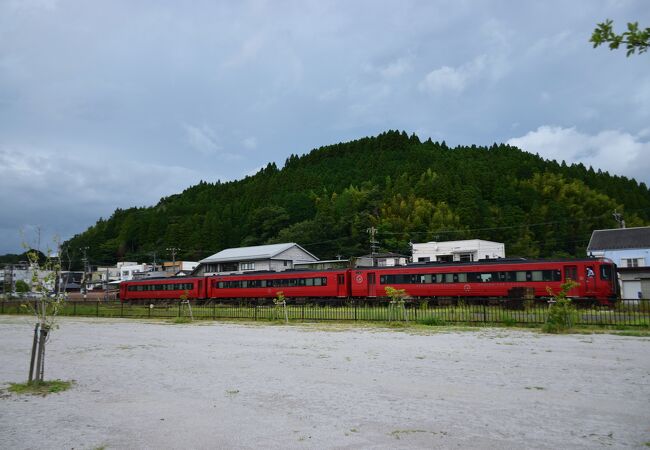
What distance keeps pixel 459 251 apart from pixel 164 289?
117 feet

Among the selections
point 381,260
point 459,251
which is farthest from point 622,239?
point 381,260

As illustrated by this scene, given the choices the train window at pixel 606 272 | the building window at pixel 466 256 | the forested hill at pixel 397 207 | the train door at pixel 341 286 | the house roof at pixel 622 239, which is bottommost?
the train door at pixel 341 286

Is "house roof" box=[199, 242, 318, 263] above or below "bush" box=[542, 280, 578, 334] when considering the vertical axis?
above

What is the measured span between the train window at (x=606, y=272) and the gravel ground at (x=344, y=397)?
13237 millimetres

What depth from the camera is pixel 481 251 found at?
192 feet

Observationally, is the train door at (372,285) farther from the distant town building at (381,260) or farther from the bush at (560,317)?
the distant town building at (381,260)

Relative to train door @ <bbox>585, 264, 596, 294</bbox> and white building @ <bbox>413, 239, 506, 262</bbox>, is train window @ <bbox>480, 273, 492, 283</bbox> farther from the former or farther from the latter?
white building @ <bbox>413, 239, 506, 262</bbox>

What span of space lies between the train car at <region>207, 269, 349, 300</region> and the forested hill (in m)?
35.2

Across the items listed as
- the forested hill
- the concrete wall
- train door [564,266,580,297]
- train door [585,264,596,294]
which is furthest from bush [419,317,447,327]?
the forested hill

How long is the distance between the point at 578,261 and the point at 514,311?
6.92m

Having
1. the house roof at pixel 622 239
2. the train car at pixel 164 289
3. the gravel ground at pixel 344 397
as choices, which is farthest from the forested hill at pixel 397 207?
→ the gravel ground at pixel 344 397

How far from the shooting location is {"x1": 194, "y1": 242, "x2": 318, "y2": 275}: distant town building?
58.3m

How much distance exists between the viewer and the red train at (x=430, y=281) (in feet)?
82.0

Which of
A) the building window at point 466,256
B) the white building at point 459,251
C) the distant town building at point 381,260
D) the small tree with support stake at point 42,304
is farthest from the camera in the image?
the distant town building at point 381,260
